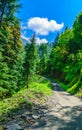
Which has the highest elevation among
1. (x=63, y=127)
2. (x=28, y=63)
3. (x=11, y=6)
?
(x=11, y=6)

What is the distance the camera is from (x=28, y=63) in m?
50.3

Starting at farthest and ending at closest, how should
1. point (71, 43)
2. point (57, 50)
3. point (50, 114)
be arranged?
point (57, 50), point (71, 43), point (50, 114)

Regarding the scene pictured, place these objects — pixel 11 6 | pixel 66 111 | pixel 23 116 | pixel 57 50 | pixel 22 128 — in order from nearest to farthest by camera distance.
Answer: pixel 22 128 < pixel 23 116 < pixel 66 111 < pixel 11 6 < pixel 57 50

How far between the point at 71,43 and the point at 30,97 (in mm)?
40403

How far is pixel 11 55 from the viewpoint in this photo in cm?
3644

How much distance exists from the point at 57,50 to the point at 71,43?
13230mm

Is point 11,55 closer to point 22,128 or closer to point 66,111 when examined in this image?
point 66,111

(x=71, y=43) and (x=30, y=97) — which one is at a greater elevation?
(x=71, y=43)

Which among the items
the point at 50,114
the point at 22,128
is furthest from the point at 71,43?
the point at 22,128

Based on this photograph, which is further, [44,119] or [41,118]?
[41,118]

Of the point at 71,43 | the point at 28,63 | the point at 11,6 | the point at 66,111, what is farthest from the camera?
the point at 71,43

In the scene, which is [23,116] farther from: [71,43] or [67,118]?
[71,43]

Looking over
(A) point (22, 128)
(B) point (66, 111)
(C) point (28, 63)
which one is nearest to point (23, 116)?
(A) point (22, 128)

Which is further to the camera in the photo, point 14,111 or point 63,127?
point 14,111
